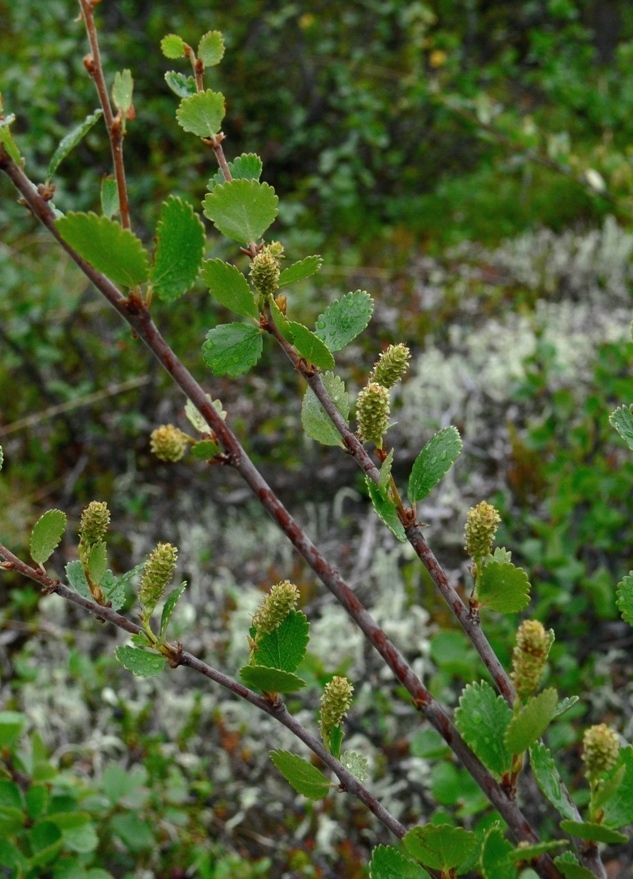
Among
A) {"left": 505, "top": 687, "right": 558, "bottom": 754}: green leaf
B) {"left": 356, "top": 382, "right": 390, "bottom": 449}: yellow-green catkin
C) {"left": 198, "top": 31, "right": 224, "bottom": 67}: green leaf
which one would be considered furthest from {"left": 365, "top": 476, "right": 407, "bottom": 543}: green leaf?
{"left": 198, "top": 31, "right": 224, "bottom": 67}: green leaf

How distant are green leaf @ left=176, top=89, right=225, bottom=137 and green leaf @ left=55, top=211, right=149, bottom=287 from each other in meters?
0.17

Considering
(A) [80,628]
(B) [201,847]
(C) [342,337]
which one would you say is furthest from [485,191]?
(C) [342,337]

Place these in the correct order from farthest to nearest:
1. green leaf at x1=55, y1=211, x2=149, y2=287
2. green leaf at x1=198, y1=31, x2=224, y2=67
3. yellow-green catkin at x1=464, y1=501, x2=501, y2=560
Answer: green leaf at x1=198, y1=31, x2=224, y2=67
yellow-green catkin at x1=464, y1=501, x2=501, y2=560
green leaf at x1=55, y1=211, x2=149, y2=287

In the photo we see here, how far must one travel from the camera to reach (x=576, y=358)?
276 cm

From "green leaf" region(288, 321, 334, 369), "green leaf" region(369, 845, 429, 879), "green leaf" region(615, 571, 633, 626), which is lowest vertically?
"green leaf" region(369, 845, 429, 879)

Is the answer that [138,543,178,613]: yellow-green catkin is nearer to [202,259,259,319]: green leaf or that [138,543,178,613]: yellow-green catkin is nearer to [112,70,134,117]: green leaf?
[202,259,259,319]: green leaf

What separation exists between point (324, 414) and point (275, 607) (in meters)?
0.15

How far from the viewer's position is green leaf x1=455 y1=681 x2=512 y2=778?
1.87 feet

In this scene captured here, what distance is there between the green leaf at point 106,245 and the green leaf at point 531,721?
345 mm

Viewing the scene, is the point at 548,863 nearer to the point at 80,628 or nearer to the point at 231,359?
the point at 231,359

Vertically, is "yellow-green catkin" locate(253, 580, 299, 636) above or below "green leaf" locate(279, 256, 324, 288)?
below

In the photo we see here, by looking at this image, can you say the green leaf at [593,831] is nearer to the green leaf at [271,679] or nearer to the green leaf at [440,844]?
the green leaf at [440,844]

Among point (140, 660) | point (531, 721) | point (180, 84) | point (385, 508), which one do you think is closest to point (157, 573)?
point (140, 660)

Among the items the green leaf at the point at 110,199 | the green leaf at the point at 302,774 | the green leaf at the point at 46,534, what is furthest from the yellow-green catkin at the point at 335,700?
the green leaf at the point at 110,199
